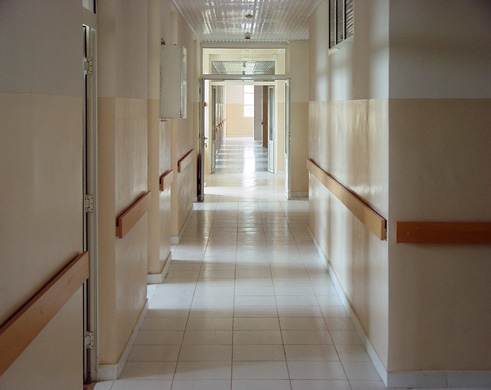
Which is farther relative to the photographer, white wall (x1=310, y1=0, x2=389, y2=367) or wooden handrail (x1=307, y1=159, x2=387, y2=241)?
white wall (x1=310, y1=0, x2=389, y2=367)

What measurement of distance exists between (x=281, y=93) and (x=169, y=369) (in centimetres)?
1139

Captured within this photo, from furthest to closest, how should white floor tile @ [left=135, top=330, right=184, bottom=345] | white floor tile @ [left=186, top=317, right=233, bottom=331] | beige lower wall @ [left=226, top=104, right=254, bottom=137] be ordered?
beige lower wall @ [left=226, top=104, right=254, bottom=137] < white floor tile @ [left=186, top=317, right=233, bottom=331] < white floor tile @ [left=135, top=330, right=184, bottom=345]

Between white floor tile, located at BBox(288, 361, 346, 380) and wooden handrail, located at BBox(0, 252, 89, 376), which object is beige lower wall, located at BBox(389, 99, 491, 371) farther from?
wooden handrail, located at BBox(0, 252, 89, 376)

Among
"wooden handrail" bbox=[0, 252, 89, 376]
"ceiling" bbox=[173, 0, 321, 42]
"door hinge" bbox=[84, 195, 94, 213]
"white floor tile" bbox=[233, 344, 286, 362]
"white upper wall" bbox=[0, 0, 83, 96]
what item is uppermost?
"ceiling" bbox=[173, 0, 321, 42]

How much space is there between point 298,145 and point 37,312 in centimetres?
1010

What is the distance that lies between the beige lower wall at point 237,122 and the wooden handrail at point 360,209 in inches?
A: 1158

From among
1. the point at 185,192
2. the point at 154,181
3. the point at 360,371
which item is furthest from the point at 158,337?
the point at 185,192

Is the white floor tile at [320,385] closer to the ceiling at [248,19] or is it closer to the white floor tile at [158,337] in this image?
the white floor tile at [158,337]

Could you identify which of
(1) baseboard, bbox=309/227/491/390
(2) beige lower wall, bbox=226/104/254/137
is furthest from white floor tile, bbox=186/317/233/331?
(2) beige lower wall, bbox=226/104/254/137

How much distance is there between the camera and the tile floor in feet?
13.0

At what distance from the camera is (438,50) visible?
365 cm

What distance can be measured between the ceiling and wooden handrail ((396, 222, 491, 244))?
453 centimetres

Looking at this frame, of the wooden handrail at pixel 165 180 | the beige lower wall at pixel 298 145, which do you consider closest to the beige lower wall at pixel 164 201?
the wooden handrail at pixel 165 180

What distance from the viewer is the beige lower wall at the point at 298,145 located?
11969 millimetres
